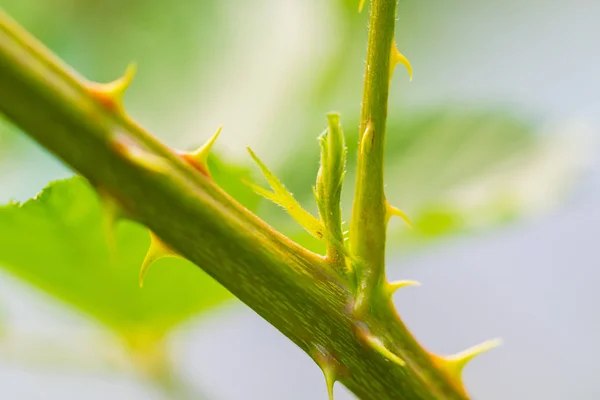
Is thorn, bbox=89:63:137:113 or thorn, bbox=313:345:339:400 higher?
thorn, bbox=89:63:137:113

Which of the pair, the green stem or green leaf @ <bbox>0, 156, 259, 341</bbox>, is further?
green leaf @ <bbox>0, 156, 259, 341</bbox>

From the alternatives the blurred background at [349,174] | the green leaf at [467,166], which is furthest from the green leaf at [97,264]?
→ the green leaf at [467,166]

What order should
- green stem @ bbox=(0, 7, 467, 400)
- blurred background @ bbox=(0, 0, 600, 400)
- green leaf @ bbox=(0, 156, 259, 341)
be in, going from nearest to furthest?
green stem @ bbox=(0, 7, 467, 400)
green leaf @ bbox=(0, 156, 259, 341)
blurred background @ bbox=(0, 0, 600, 400)

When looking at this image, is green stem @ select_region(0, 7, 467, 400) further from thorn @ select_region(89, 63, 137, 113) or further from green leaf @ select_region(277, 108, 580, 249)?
green leaf @ select_region(277, 108, 580, 249)

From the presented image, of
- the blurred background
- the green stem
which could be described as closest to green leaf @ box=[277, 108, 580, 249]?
the blurred background

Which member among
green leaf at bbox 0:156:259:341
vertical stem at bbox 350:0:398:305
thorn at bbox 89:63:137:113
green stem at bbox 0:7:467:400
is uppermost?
green leaf at bbox 0:156:259:341

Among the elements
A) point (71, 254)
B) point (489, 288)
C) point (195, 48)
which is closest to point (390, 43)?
point (71, 254)
